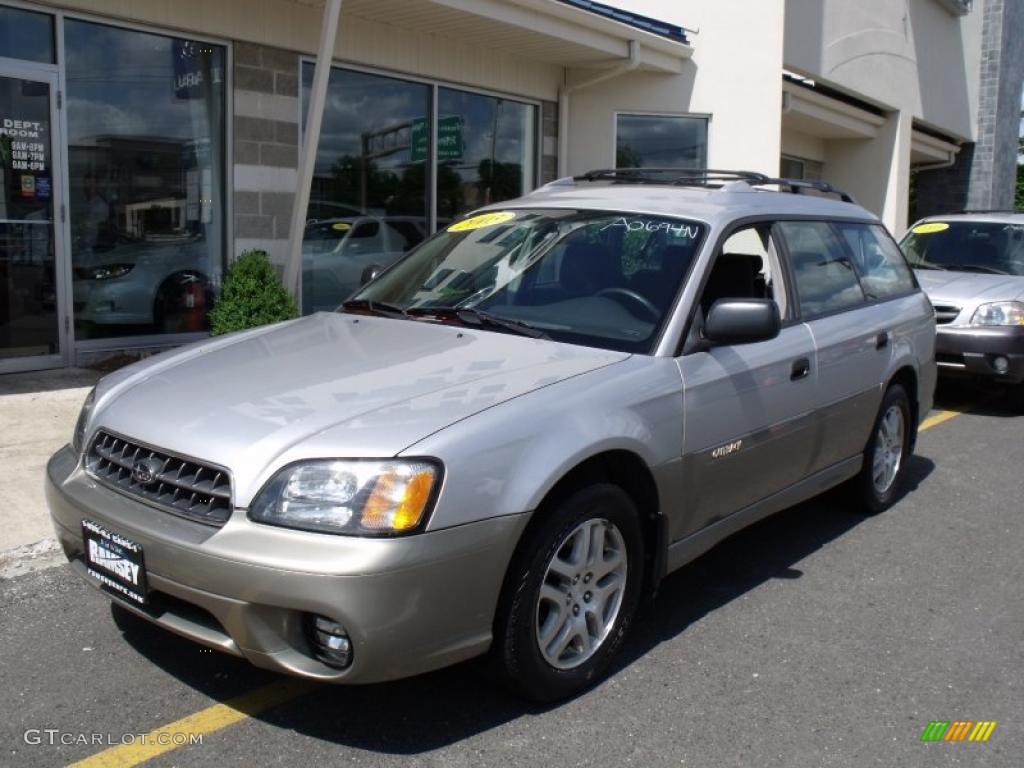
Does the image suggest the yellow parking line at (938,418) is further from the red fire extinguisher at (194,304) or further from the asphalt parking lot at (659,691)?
the red fire extinguisher at (194,304)

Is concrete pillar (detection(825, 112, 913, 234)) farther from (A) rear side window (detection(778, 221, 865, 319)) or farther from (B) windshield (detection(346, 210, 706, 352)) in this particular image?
(B) windshield (detection(346, 210, 706, 352))

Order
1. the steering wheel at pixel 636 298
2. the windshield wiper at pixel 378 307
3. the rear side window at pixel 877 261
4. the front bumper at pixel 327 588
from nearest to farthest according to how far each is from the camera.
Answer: the front bumper at pixel 327 588
the steering wheel at pixel 636 298
the windshield wiper at pixel 378 307
the rear side window at pixel 877 261

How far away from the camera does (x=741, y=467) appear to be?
4.15 m

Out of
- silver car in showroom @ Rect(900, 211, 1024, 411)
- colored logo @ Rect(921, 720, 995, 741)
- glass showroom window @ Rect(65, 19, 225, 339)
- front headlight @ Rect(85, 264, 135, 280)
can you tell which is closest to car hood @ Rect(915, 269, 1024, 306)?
silver car in showroom @ Rect(900, 211, 1024, 411)

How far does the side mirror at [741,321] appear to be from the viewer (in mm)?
3848

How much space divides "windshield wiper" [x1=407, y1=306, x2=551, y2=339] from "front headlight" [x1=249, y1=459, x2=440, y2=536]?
1.14 meters

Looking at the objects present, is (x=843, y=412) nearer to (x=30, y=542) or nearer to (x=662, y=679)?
(x=662, y=679)

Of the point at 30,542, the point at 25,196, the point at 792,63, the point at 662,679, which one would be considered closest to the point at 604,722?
the point at 662,679

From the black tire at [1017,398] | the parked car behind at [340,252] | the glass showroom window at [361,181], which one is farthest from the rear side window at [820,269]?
the glass showroom window at [361,181]

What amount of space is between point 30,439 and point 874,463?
16.4 feet

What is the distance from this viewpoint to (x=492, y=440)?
3.05 metres

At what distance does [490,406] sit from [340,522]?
603 mm

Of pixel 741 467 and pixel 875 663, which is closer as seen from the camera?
pixel 875 663

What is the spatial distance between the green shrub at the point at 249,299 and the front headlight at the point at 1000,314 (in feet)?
18.5
